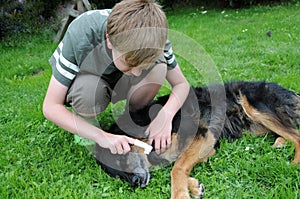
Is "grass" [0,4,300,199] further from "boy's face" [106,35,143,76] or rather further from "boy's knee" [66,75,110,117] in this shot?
"boy's face" [106,35,143,76]

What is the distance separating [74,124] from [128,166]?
565 millimetres

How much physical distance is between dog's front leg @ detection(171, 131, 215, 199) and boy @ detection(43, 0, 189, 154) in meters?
0.23

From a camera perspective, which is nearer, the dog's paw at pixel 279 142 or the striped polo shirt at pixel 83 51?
the striped polo shirt at pixel 83 51

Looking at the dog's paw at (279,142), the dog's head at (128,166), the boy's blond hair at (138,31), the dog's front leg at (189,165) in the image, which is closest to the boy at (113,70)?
the boy's blond hair at (138,31)

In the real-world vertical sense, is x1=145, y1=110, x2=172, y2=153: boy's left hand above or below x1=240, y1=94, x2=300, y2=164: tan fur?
above

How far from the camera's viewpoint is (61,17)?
33.3 feet

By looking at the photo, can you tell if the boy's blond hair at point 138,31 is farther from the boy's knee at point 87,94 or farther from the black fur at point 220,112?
the black fur at point 220,112

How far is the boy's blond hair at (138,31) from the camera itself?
7.93ft

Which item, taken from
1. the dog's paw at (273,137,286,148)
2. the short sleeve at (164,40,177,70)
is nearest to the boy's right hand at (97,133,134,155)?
the short sleeve at (164,40,177,70)

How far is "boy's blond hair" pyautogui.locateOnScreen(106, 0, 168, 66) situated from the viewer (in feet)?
7.93

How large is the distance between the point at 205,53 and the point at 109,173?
170 inches

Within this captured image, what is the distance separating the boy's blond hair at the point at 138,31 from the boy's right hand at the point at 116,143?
24.4 inches

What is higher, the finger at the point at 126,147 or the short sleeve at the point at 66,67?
the short sleeve at the point at 66,67

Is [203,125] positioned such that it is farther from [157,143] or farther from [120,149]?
[120,149]
